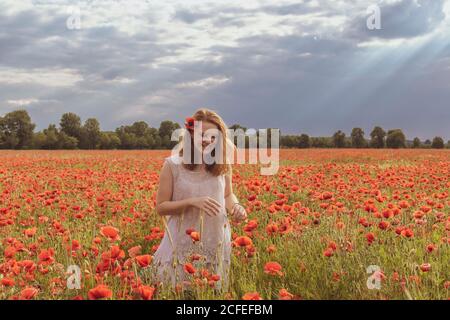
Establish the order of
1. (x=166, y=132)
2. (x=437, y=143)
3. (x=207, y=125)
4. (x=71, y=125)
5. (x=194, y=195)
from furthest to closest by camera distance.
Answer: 1. (x=437, y=143)
2. (x=71, y=125)
3. (x=166, y=132)
4. (x=194, y=195)
5. (x=207, y=125)

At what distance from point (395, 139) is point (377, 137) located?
7241 millimetres

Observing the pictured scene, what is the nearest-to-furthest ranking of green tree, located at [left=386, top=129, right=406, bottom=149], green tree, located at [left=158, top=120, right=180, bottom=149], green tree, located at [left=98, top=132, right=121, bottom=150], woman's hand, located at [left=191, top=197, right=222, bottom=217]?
woman's hand, located at [left=191, top=197, right=222, bottom=217]
green tree, located at [left=158, top=120, right=180, bottom=149]
green tree, located at [left=98, top=132, right=121, bottom=150]
green tree, located at [left=386, top=129, right=406, bottom=149]

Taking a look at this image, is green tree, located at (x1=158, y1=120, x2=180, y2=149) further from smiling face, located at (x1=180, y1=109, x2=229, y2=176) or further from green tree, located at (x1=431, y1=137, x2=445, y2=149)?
smiling face, located at (x1=180, y1=109, x2=229, y2=176)

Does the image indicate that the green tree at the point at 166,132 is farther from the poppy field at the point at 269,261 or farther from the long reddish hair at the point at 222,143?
the long reddish hair at the point at 222,143

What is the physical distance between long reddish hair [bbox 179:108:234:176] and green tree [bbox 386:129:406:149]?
73.2m

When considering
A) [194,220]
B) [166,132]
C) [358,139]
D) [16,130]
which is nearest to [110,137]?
[166,132]

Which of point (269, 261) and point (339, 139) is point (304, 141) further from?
point (269, 261)

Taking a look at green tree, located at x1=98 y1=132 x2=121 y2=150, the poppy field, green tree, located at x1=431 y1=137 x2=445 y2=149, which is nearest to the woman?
the poppy field

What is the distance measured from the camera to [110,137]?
193 feet

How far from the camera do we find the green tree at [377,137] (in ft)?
223

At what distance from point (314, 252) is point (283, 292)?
1.67 meters

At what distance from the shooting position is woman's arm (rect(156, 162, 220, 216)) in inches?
145

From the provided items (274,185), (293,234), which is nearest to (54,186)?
(274,185)
